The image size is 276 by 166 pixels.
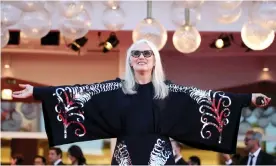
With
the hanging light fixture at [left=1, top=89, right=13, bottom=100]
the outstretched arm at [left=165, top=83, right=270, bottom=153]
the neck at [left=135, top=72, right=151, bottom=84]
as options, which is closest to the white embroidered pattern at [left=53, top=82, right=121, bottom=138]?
the neck at [left=135, top=72, right=151, bottom=84]

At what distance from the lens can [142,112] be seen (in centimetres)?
334

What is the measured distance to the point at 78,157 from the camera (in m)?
7.23

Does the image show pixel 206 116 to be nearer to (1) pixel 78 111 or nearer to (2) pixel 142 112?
(2) pixel 142 112

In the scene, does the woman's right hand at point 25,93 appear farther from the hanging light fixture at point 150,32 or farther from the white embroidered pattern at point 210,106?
the hanging light fixture at point 150,32

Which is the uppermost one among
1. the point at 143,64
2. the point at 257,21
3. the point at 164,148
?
the point at 257,21

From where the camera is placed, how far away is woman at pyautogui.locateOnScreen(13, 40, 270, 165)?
335 cm

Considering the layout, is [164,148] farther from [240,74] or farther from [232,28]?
[240,74]

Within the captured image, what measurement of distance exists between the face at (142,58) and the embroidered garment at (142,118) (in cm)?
10

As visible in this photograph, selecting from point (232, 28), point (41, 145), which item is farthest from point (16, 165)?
point (232, 28)

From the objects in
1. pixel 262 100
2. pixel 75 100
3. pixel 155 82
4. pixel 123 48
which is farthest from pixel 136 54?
pixel 123 48

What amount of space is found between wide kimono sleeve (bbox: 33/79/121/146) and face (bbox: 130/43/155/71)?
156 millimetres

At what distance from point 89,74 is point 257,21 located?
166 inches

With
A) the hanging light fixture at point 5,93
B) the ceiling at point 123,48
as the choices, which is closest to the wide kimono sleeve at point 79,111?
the ceiling at point 123,48

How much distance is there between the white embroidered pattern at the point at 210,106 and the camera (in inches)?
137
